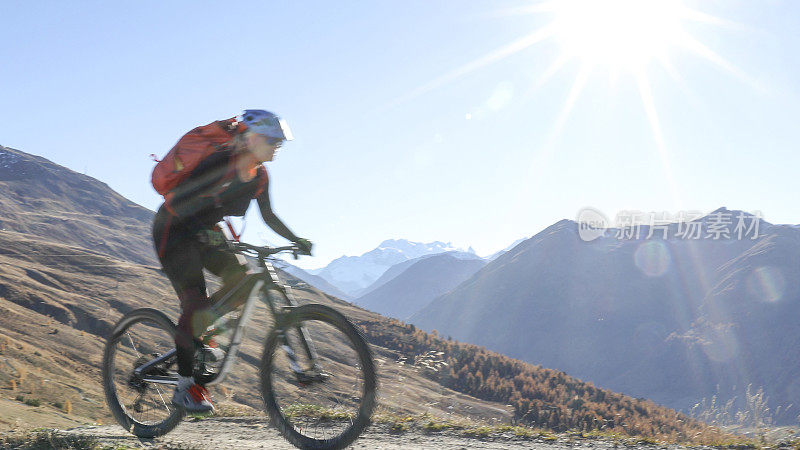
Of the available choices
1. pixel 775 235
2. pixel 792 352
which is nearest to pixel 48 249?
pixel 792 352

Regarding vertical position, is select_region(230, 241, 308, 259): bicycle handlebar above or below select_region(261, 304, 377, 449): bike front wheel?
above

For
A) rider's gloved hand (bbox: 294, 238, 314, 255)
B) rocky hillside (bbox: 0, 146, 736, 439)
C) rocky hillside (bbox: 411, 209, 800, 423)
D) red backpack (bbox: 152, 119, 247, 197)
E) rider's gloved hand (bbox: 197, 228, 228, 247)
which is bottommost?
rocky hillside (bbox: 0, 146, 736, 439)

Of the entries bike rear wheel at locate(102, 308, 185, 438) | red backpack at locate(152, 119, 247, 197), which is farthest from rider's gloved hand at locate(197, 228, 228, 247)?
bike rear wheel at locate(102, 308, 185, 438)

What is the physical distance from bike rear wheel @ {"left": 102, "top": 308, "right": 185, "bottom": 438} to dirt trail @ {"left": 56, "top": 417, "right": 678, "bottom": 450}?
0.18m

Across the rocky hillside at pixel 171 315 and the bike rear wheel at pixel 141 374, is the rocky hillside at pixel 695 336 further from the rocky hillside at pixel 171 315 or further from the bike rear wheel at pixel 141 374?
the bike rear wheel at pixel 141 374

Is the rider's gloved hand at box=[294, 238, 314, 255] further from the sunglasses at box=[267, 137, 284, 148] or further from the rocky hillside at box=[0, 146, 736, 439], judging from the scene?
the sunglasses at box=[267, 137, 284, 148]

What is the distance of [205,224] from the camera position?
14.1 ft

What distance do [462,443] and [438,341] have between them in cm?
3715

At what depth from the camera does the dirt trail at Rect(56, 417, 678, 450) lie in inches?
193

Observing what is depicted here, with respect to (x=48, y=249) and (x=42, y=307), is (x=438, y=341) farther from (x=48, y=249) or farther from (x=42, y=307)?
(x=48, y=249)

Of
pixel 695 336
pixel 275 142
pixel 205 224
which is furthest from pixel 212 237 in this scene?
pixel 695 336

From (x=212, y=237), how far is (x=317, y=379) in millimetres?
1419

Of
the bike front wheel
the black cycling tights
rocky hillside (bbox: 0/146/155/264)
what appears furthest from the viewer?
rocky hillside (bbox: 0/146/155/264)

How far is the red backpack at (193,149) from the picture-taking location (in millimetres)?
4023
